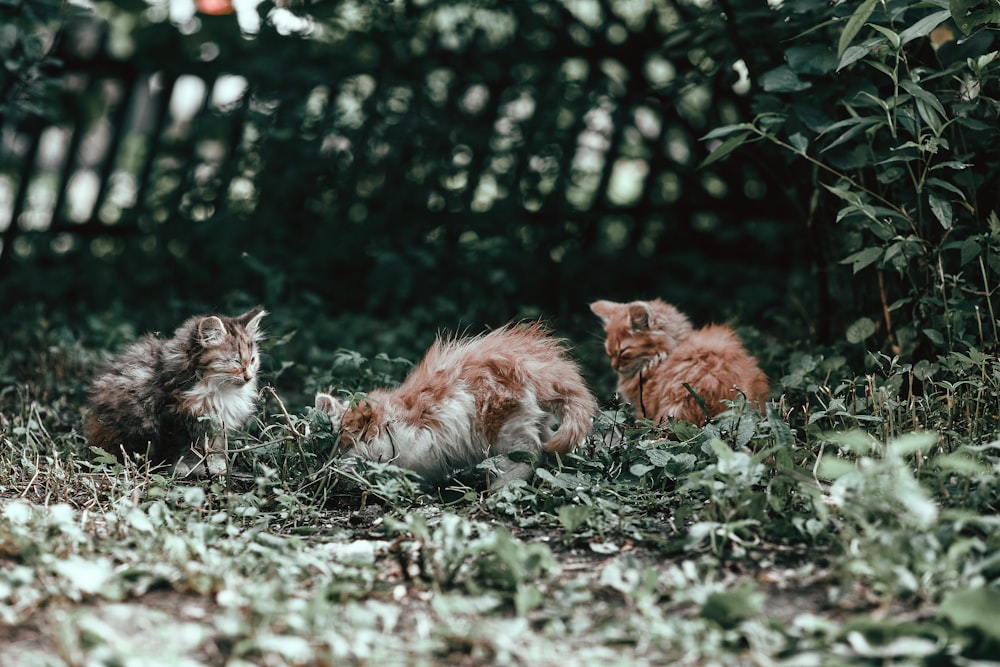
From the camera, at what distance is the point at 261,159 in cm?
680

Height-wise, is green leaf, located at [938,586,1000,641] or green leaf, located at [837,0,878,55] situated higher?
green leaf, located at [837,0,878,55]

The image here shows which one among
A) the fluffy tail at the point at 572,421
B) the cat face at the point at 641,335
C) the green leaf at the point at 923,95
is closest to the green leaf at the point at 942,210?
the green leaf at the point at 923,95

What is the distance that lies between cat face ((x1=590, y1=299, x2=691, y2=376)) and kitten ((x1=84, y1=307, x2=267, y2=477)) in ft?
5.67

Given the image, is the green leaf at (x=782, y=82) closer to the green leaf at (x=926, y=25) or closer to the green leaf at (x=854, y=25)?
the green leaf at (x=926, y=25)

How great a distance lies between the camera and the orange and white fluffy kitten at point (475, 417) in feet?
11.7

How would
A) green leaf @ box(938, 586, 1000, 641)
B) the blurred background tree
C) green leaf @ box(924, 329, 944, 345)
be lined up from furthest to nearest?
the blurred background tree
green leaf @ box(924, 329, 944, 345)
green leaf @ box(938, 586, 1000, 641)

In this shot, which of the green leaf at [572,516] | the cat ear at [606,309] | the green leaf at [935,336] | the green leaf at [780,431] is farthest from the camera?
the cat ear at [606,309]

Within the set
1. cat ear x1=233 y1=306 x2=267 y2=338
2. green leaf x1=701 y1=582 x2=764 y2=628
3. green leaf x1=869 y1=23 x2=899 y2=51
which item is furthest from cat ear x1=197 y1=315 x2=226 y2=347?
green leaf x1=869 y1=23 x2=899 y2=51

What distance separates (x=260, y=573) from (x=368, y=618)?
1.63ft

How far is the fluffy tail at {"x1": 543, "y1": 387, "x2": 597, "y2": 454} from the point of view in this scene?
3523 mm

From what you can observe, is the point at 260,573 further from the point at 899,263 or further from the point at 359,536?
the point at 899,263

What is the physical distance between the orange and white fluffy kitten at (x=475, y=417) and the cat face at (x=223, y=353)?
15.2 inches

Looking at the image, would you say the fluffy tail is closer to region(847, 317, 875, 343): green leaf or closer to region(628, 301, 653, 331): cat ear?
region(628, 301, 653, 331): cat ear

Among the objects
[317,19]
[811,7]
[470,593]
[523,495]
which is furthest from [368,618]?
[317,19]
